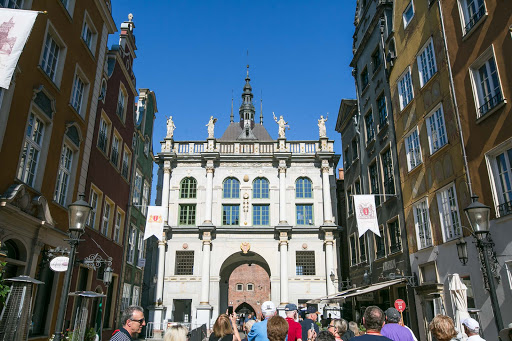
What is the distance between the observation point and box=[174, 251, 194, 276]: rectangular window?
32.4m

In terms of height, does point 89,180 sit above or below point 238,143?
below

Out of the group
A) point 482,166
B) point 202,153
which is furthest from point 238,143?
point 482,166

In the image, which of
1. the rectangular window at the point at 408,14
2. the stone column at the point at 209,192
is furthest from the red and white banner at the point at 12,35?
the stone column at the point at 209,192

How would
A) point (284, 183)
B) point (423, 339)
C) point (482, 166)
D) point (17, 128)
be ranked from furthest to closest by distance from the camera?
point (284, 183) → point (423, 339) → point (482, 166) → point (17, 128)

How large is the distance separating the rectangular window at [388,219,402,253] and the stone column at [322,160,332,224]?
12.1 meters

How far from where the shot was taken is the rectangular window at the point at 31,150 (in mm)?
11766

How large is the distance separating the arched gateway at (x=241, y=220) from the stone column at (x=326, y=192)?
0.08 m

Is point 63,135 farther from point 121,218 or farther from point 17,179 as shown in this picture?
point 121,218

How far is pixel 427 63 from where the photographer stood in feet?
55.4

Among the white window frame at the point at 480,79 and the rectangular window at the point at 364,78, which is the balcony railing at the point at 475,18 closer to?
the white window frame at the point at 480,79

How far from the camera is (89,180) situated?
1666cm

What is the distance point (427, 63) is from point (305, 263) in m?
20.2

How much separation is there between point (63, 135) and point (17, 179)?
323 cm

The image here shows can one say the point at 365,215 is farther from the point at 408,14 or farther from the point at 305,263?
the point at 305,263
